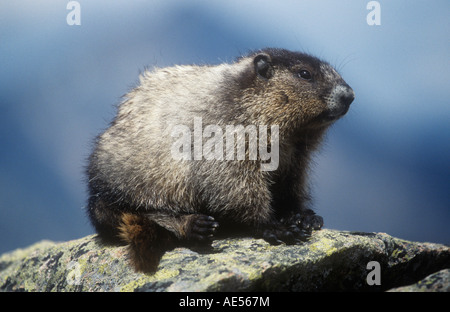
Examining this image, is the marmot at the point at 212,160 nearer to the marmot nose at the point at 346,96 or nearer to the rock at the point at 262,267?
the marmot nose at the point at 346,96

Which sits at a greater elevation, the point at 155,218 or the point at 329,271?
the point at 155,218

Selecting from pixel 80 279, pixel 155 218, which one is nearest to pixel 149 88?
pixel 155 218

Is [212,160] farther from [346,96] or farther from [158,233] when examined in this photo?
[346,96]

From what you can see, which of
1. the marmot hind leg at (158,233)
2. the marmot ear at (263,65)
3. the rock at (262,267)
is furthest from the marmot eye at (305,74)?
the marmot hind leg at (158,233)

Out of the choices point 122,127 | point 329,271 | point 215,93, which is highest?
point 215,93

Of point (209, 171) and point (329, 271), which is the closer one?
point (329, 271)

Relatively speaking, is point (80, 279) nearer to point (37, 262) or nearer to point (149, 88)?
point (37, 262)
